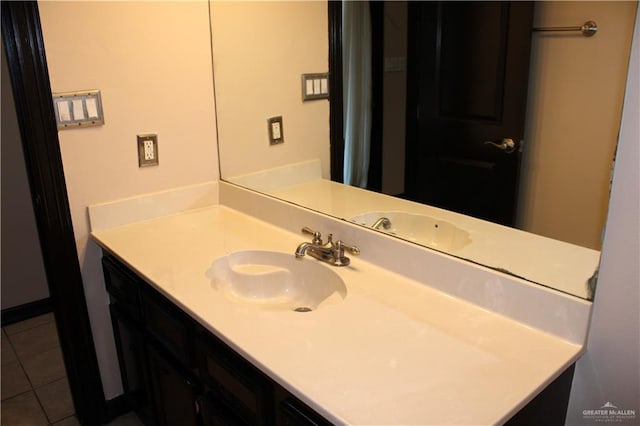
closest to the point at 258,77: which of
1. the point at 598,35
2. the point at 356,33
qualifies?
the point at 356,33

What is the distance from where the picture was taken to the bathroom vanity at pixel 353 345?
0.98 metres

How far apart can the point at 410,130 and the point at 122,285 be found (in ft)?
3.74

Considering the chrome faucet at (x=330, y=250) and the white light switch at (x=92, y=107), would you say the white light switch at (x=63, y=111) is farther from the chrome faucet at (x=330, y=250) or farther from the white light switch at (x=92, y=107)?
the chrome faucet at (x=330, y=250)

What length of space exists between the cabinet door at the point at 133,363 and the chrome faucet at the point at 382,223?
2.96 feet

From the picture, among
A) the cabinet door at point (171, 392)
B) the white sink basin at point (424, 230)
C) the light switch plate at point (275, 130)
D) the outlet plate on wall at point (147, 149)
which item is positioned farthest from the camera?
the light switch plate at point (275, 130)

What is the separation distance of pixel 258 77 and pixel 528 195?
1.26m

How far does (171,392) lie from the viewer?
165 cm

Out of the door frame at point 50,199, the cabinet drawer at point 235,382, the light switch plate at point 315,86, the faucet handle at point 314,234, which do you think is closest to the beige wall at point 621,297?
the cabinet drawer at point 235,382

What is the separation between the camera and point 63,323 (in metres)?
1.96

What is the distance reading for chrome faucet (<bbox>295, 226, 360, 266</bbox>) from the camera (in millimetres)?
1586

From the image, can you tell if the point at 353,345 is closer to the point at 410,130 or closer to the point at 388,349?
the point at 388,349

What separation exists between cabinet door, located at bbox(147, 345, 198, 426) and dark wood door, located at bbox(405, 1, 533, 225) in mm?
898

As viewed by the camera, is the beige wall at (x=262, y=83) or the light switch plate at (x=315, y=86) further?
the beige wall at (x=262, y=83)

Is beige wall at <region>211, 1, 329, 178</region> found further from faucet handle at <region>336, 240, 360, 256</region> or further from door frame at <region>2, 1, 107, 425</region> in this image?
door frame at <region>2, 1, 107, 425</region>
